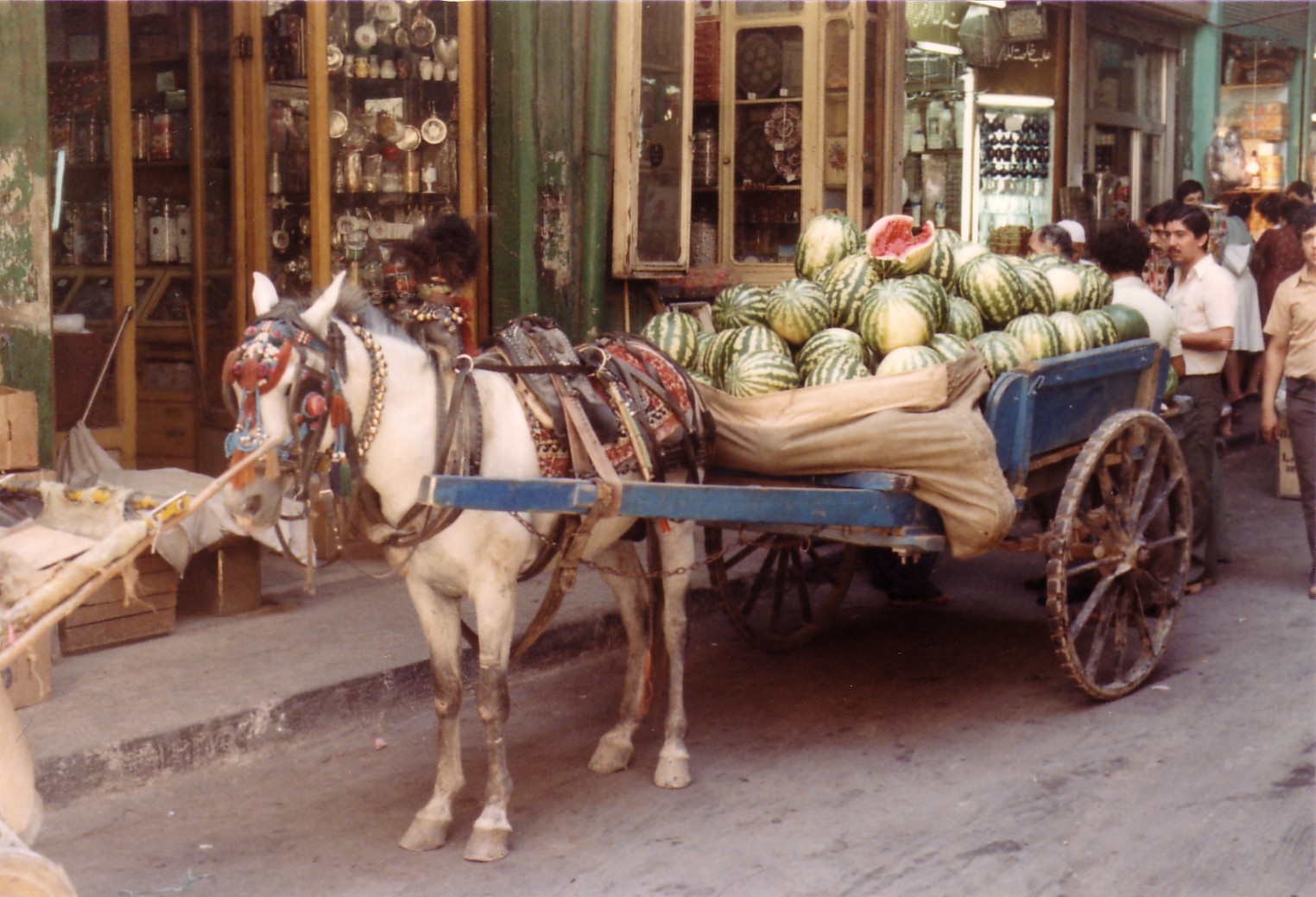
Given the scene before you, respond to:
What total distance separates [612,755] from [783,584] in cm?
165

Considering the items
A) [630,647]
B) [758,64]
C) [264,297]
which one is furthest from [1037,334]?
[758,64]

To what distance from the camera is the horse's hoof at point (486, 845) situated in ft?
14.4

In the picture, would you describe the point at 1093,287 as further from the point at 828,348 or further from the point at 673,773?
the point at 673,773

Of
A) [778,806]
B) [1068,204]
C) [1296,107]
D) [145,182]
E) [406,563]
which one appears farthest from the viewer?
[1296,107]

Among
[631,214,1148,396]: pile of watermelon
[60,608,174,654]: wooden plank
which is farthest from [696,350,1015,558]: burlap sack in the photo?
[60,608,174,654]: wooden plank

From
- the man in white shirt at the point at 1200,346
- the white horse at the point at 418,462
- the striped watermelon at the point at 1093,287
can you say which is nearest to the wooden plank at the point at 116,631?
the white horse at the point at 418,462

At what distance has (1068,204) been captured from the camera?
1518cm

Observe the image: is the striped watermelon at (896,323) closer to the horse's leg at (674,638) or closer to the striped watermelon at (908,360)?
the striped watermelon at (908,360)

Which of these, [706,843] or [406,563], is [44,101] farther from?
[706,843]

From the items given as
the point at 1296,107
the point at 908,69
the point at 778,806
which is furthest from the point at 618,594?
the point at 1296,107

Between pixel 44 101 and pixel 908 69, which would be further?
pixel 908 69

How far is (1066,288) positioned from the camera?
6.43 meters

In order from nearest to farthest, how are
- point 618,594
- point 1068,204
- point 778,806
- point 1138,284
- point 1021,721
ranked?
point 778,806 → point 618,594 → point 1021,721 → point 1138,284 → point 1068,204

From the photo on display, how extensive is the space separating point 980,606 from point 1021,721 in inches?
75.3
